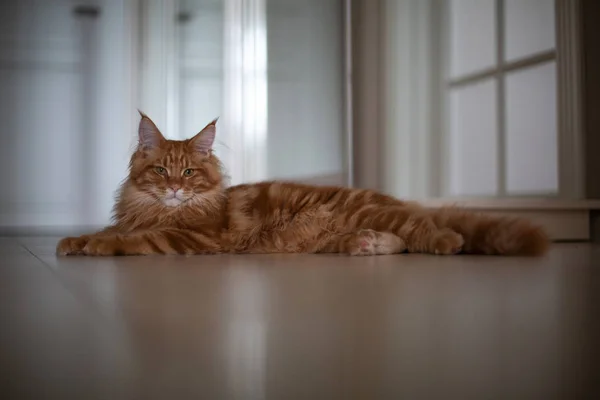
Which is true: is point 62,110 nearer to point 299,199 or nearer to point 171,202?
point 171,202

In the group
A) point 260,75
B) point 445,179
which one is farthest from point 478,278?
point 260,75

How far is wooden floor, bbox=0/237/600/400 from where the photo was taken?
0.49 metres

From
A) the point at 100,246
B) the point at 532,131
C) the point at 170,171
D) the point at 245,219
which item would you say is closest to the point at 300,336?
the point at 100,246

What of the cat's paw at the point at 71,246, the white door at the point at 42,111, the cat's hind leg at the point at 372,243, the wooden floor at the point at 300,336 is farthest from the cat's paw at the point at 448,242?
the white door at the point at 42,111

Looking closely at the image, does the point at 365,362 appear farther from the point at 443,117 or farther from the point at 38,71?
the point at 38,71

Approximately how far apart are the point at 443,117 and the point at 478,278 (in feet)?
9.93

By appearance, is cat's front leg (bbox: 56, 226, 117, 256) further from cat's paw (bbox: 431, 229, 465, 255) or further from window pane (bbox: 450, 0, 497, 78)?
window pane (bbox: 450, 0, 497, 78)

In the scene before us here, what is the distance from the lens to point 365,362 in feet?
1.83

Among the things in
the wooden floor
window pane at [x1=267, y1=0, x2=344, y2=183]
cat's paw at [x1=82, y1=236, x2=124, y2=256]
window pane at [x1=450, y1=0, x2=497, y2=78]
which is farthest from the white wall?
the wooden floor

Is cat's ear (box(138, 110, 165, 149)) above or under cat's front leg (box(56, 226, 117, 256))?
above

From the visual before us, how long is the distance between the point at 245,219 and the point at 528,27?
2116 millimetres

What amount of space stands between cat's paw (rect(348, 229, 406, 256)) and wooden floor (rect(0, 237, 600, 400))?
1.96 ft

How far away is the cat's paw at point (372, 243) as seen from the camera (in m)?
1.91

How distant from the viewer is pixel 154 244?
6.54ft
